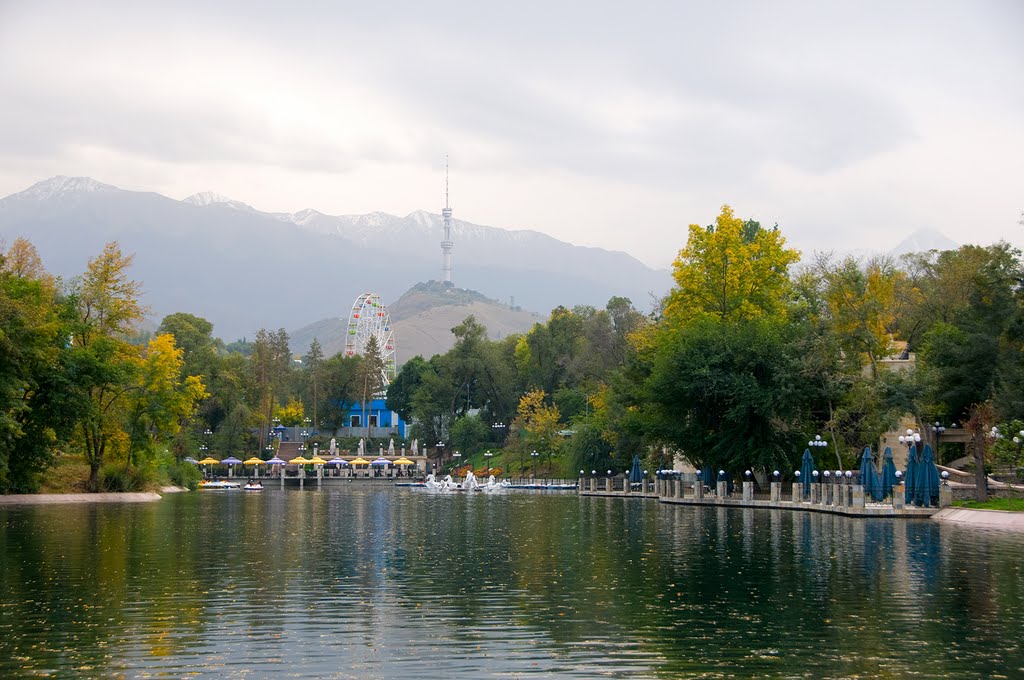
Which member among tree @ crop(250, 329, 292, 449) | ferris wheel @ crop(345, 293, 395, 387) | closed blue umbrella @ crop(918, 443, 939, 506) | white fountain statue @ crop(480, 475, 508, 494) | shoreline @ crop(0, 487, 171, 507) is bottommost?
white fountain statue @ crop(480, 475, 508, 494)

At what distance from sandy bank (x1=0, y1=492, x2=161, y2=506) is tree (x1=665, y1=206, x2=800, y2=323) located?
33.0m

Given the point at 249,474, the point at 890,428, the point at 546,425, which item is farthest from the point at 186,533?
the point at 249,474

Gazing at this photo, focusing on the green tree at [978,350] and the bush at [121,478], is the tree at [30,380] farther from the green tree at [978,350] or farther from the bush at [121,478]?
the green tree at [978,350]

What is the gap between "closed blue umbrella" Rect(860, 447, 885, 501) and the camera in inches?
1929

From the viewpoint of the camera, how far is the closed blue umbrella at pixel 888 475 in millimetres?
48125

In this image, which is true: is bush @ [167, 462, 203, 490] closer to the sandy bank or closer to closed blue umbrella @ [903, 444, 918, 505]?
the sandy bank

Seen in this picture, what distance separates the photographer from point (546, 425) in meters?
108

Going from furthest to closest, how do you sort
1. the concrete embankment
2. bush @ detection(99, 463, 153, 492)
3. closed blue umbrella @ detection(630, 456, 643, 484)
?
closed blue umbrella @ detection(630, 456, 643, 484) → bush @ detection(99, 463, 153, 492) → the concrete embankment

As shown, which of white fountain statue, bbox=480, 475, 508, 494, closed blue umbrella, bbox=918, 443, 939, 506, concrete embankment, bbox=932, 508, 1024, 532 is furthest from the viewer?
white fountain statue, bbox=480, 475, 508, 494

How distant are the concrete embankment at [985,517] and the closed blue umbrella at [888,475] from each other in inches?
146

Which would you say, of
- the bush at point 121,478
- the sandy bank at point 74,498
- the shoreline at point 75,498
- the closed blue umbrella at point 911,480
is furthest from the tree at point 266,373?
the closed blue umbrella at point 911,480

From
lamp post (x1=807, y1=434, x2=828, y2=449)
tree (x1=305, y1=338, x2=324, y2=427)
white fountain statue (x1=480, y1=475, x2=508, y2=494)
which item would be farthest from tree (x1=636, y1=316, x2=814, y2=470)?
tree (x1=305, y1=338, x2=324, y2=427)

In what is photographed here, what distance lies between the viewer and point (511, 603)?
21109 mm

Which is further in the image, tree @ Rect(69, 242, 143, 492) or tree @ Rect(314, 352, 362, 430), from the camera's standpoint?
tree @ Rect(314, 352, 362, 430)
